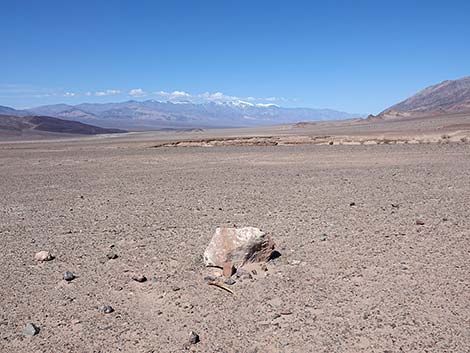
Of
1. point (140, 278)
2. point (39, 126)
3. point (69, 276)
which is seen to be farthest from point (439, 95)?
point (69, 276)

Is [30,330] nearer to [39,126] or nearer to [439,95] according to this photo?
[39,126]

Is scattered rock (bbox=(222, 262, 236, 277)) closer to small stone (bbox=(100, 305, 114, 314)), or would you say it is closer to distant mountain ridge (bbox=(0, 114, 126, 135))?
small stone (bbox=(100, 305, 114, 314))

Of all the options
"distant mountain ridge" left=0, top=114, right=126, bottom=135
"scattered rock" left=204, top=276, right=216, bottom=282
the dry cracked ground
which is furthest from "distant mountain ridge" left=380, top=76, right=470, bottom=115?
"scattered rock" left=204, top=276, right=216, bottom=282

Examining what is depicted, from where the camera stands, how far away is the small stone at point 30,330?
432 centimetres

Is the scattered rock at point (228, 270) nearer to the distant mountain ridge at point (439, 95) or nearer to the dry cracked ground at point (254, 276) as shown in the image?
the dry cracked ground at point (254, 276)

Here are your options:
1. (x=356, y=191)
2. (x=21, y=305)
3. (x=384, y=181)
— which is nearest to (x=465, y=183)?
(x=384, y=181)

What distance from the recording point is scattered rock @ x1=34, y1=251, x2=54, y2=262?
20.6ft

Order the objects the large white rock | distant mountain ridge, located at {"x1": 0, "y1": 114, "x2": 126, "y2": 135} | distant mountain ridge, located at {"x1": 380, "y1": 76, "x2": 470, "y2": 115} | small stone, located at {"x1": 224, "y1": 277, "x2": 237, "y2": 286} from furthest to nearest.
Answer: distant mountain ridge, located at {"x1": 380, "y1": 76, "x2": 470, "y2": 115} → distant mountain ridge, located at {"x1": 0, "y1": 114, "x2": 126, "y2": 135} → the large white rock → small stone, located at {"x1": 224, "y1": 277, "x2": 237, "y2": 286}

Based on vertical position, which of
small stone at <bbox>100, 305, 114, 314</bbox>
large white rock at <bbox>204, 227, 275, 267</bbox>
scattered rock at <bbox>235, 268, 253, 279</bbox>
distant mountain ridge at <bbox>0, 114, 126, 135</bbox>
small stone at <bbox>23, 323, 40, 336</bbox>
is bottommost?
small stone at <bbox>23, 323, 40, 336</bbox>

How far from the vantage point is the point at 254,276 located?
5473 millimetres

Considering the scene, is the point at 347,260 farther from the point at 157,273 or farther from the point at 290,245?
the point at 157,273

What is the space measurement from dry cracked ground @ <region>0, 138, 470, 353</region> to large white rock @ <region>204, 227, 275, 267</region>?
0.26 m

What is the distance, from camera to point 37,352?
13.3 ft

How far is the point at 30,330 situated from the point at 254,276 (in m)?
2.38
